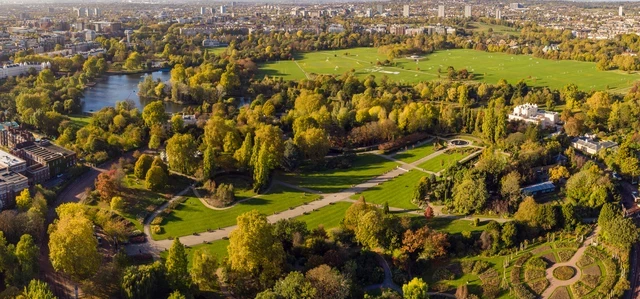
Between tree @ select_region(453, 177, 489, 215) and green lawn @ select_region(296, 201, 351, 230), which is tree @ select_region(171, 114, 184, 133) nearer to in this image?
green lawn @ select_region(296, 201, 351, 230)

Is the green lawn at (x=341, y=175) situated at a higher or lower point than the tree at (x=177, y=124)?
lower

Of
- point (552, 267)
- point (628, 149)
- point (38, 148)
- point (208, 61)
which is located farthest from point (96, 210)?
point (208, 61)

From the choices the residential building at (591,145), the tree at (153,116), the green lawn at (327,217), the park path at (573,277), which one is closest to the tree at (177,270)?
the green lawn at (327,217)

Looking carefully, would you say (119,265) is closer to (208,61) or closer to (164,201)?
(164,201)

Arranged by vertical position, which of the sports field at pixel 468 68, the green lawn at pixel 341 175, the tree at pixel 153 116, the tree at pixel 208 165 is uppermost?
the sports field at pixel 468 68

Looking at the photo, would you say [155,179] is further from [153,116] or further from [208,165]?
[153,116]

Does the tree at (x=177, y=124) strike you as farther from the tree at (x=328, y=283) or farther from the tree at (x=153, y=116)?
the tree at (x=328, y=283)

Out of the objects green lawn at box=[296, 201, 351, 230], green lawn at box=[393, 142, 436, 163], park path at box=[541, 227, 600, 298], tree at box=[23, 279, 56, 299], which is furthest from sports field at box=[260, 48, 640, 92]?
tree at box=[23, 279, 56, 299]
